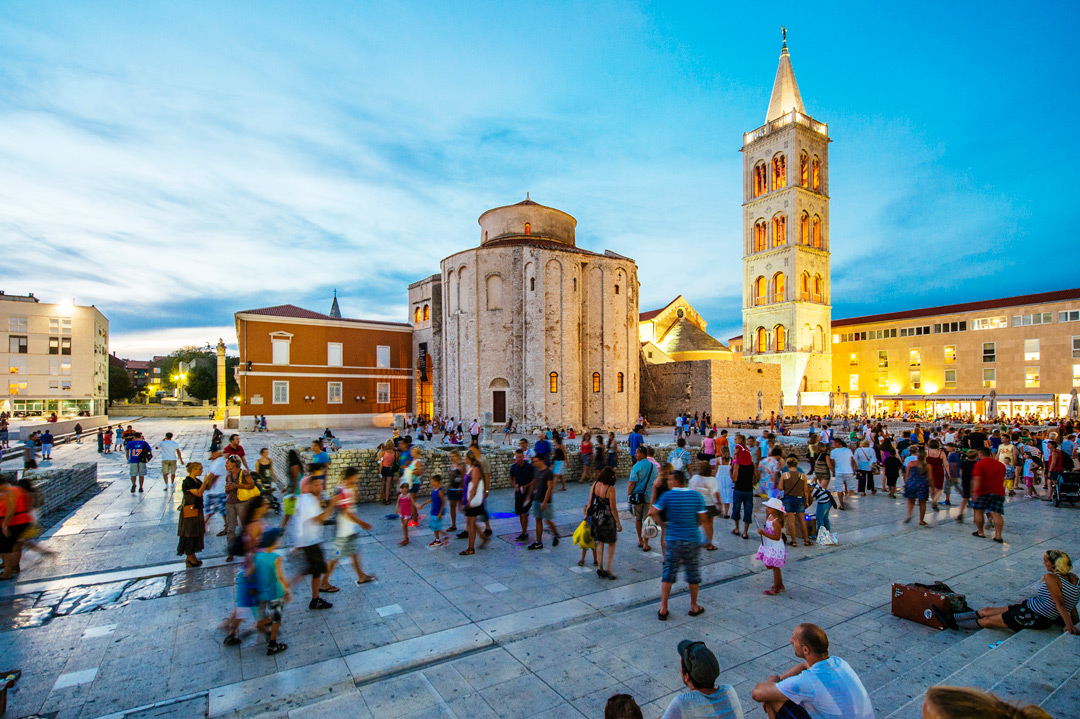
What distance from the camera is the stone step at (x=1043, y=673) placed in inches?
174

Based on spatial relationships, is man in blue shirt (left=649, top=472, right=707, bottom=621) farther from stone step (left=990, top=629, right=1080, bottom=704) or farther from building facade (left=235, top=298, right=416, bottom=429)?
building facade (left=235, top=298, right=416, bottom=429)

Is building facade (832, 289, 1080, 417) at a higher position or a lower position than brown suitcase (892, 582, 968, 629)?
higher

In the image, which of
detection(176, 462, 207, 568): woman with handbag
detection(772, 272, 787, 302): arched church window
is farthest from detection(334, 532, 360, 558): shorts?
detection(772, 272, 787, 302): arched church window

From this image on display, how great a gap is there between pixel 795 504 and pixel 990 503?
375cm

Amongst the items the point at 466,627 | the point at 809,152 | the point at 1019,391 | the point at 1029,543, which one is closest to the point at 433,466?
the point at 466,627

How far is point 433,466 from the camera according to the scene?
1273 centimetres

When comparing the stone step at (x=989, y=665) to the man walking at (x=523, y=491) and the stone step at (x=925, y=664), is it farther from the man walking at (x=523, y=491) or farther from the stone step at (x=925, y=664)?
the man walking at (x=523, y=491)

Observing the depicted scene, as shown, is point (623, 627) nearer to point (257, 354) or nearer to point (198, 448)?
point (198, 448)

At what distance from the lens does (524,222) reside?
37531 mm

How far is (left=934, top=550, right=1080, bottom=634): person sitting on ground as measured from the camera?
5465 mm

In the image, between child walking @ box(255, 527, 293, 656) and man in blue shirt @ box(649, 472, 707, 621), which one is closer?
child walking @ box(255, 527, 293, 656)

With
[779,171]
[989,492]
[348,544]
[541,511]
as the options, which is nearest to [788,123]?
[779,171]

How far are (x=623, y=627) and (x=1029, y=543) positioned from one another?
8.06m

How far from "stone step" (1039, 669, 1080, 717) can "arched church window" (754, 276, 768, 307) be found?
5119 centimetres
